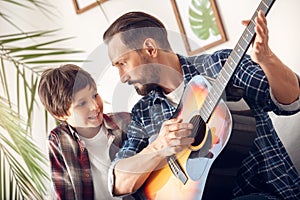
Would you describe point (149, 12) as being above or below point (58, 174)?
above

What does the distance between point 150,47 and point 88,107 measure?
0.26 meters

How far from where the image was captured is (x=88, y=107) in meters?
1.65

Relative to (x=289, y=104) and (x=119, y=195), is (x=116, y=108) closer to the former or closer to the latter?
(x=119, y=195)

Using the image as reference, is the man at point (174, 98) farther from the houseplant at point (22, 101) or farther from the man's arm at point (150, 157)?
the houseplant at point (22, 101)

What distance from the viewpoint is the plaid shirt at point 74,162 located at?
1.62 meters

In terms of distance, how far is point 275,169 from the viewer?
135 centimetres

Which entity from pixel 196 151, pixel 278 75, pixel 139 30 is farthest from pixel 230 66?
pixel 139 30

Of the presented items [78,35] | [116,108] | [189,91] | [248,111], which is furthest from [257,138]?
[78,35]

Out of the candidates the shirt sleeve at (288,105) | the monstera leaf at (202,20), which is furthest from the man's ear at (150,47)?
the shirt sleeve at (288,105)

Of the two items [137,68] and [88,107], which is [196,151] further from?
[88,107]

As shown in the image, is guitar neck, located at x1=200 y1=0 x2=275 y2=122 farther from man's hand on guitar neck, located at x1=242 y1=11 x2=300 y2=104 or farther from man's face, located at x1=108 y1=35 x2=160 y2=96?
man's face, located at x1=108 y1=35 x2=160 y2=96

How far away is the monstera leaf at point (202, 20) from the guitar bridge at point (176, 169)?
0.30m

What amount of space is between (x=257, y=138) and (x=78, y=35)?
636 millimetres

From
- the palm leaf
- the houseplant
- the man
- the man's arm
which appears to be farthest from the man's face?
the palm leaf
